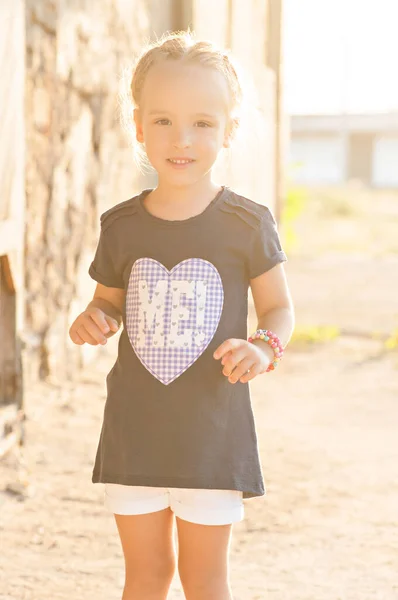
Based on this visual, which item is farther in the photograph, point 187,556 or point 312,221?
point 312,221

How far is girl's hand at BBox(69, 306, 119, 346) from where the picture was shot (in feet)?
6.54

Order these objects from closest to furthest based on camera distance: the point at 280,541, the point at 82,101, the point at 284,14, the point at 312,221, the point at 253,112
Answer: the point at 253,112, the point at 280,541, the point at 82,101, the point at 284,14, the point at 312,221

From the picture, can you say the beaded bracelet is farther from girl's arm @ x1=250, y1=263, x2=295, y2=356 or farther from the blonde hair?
the blonde hair

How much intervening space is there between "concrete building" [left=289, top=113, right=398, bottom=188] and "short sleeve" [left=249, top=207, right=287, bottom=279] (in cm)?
Answer: 2915

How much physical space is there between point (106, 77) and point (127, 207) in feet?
11.6

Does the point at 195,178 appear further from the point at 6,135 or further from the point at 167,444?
the point at 6,135

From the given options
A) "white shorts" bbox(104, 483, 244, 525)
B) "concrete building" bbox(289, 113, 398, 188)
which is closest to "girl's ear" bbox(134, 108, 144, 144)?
"white shorts" bbox(104, 483, 244, 525)

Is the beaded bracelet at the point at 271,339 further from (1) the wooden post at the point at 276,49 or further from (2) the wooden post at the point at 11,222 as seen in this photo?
(1) the wooden post at the point at 276,49

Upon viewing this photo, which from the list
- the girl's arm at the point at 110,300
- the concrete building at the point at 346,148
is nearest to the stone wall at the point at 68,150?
the girl's arm at the point at 110,300

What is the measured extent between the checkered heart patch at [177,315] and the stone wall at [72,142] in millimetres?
1955

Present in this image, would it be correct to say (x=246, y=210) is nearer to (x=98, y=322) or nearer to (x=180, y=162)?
(x=180, y=162)

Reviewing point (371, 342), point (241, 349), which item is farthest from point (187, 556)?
point (371, 342)

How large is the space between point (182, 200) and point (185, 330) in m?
0.27

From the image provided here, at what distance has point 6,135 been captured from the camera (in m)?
3.54
